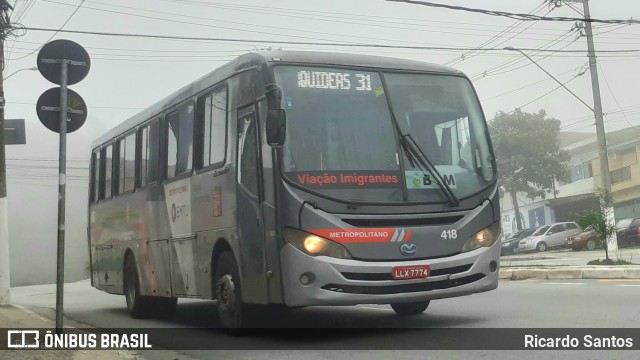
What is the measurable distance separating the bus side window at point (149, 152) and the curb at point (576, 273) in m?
9.32

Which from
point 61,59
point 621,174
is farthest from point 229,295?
point 621,174

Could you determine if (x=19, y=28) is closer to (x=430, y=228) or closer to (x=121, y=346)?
(x=121, y=346)

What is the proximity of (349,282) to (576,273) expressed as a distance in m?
10.1

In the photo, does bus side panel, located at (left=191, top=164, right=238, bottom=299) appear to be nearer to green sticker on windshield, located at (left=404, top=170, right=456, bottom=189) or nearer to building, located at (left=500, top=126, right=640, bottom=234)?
green sticker on windshield, located at (left=404, top=170, right=456, bottom=189)

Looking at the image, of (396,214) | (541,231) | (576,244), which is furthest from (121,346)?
(541,231)

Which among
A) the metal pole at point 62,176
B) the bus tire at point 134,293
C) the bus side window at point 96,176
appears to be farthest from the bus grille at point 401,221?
the bus side window at point 96,176

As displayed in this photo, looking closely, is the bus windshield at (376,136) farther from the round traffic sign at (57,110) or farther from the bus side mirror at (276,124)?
the round traffic sign at (57,110)

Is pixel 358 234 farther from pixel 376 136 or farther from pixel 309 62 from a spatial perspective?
pixel 309 62

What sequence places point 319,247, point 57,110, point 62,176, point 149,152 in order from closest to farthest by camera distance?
1. point 319,247
2. point 62,176
3. point 57,110
4. point 149,152

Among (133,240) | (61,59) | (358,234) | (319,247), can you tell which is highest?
(61,59)

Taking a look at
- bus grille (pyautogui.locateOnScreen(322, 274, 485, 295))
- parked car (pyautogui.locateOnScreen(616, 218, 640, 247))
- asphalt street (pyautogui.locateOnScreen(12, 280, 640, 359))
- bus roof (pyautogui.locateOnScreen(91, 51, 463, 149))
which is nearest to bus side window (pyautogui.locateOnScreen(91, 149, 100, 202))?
asphalt street (pyautogui.locateOnScreen(12, 280, 640, 359))

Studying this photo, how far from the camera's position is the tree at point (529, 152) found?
45.5 m

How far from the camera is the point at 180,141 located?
10.2m

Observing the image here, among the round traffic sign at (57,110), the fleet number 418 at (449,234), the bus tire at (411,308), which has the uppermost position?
the round traffic sign at (57,110)
